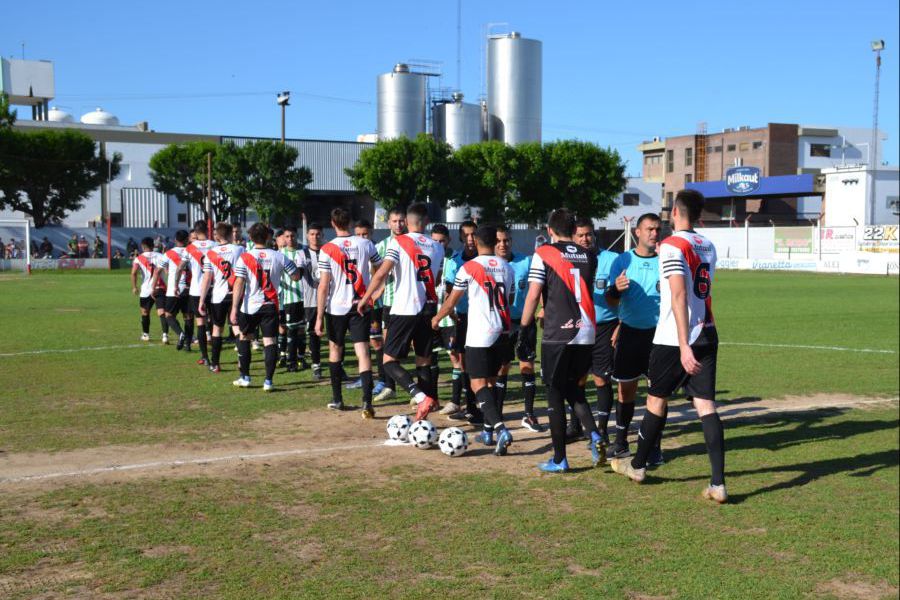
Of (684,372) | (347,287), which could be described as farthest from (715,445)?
(347,287)

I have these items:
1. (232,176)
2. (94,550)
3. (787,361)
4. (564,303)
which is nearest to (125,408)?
(94,550)

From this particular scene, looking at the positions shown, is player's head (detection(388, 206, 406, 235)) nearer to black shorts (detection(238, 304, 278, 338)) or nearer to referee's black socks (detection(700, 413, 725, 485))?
black shorts (detection(238, 304, 278, 338))

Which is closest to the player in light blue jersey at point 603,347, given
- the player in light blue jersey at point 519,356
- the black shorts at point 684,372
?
the player in light blue jersey at point 519,356

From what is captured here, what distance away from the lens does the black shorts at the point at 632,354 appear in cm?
774

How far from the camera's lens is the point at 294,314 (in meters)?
13.3

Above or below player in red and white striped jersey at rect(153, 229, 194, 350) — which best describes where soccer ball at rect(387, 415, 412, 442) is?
below

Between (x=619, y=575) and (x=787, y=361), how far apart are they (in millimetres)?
→ 10284

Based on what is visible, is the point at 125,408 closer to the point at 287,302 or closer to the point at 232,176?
the point at 287,302

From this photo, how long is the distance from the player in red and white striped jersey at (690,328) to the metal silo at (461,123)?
67220mm

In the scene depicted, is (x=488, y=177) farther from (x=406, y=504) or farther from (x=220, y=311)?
(x=406, y=504)

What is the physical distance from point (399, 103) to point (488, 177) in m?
16.3

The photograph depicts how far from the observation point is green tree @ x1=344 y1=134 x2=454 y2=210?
196 ft

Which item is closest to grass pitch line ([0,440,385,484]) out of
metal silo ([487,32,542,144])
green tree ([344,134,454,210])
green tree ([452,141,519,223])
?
green tree ([344,134,454,210])

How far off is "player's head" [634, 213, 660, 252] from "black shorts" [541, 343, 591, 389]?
1197mm
